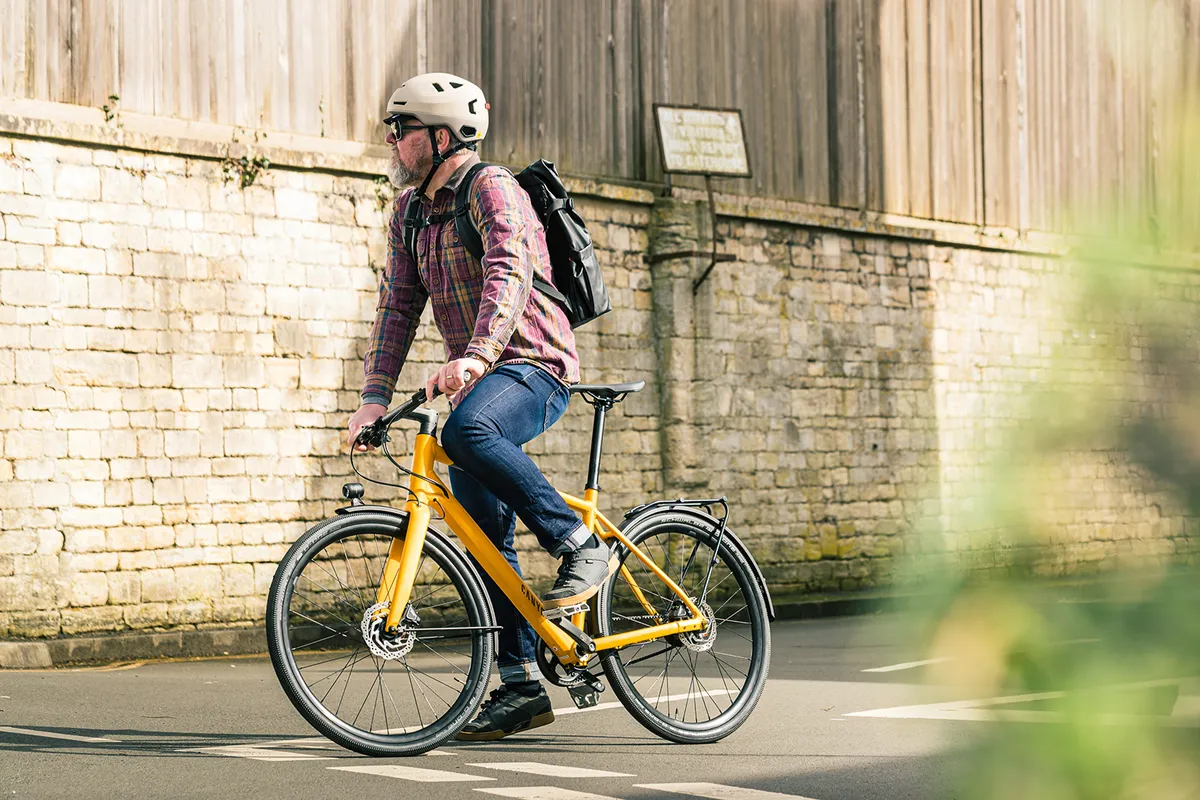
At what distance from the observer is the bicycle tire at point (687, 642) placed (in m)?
5.05

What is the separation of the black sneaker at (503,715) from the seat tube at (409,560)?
2.11ft

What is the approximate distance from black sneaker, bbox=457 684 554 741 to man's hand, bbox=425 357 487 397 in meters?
1.12

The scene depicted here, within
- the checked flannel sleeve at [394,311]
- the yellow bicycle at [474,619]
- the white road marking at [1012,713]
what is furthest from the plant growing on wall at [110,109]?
the white road marking at [1012,713]

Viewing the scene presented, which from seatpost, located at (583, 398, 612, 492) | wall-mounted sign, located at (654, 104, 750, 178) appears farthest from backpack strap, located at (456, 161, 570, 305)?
wall-mounted sign, located at (654, 104, 750, 178)

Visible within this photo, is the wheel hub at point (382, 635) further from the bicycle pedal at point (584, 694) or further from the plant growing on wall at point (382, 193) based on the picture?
the plant growing on wall at point (382, 193)

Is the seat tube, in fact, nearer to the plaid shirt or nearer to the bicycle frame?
the bicycle frame

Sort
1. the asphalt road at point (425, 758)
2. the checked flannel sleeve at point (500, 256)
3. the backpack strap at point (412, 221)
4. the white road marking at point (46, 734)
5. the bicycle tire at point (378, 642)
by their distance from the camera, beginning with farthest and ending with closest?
the white road marking at point (46, 734), the backpack strap at point (412, 221), the checked flannel sleeve at point (500, 256), the bicycle tire at point (378, 642), the asphalt road at point (425, 758)

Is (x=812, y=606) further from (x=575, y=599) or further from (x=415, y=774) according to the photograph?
(x=415, y=774)

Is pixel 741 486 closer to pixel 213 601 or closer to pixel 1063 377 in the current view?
pixel 213 601

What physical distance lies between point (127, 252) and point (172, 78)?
1253 mm

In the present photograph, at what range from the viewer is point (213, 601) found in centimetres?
1009

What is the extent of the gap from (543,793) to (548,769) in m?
0.46

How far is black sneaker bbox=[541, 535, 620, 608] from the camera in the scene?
15.8 feet

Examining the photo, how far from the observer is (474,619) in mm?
4727
